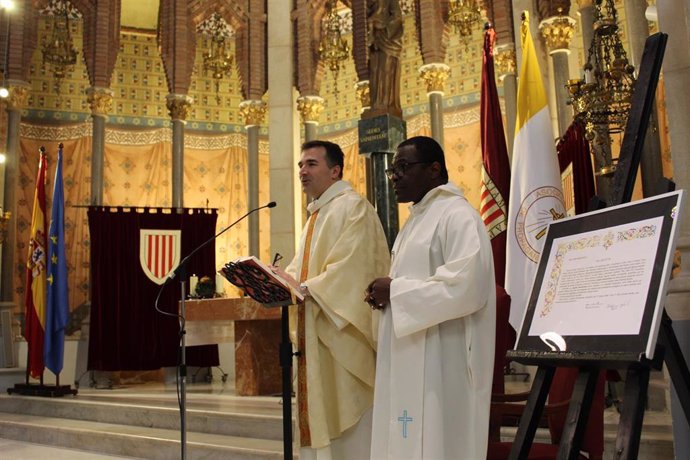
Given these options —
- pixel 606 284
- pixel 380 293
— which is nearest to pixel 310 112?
pixel 380 293

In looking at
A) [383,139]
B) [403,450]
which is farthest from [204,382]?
[403,450]

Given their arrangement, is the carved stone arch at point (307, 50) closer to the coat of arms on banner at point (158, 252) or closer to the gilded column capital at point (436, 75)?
the gilded column capital at point (436, 75)

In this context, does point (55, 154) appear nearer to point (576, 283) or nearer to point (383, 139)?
point (383, 139)

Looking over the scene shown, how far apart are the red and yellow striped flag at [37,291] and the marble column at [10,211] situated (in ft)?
4.92

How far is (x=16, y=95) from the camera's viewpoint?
10086 millimetres

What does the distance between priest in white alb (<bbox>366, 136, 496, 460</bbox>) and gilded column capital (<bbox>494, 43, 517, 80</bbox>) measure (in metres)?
6.53

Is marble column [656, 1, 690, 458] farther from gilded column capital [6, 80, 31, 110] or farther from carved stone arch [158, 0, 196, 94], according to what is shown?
gilded column capital [6, 80, 31, 110]

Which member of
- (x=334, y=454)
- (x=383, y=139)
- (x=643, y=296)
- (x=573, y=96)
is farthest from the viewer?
(x=383, y=139)

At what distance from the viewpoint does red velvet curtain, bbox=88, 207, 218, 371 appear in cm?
891

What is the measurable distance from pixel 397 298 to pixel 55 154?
410 inches

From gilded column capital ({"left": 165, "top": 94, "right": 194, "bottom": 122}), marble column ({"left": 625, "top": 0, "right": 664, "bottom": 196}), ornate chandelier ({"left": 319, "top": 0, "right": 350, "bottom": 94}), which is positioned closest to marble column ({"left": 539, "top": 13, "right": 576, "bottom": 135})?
marble column ({"left": 625, "top": 0, "right": 664, "bottom": 196})

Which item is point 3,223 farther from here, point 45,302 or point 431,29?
point 431,29

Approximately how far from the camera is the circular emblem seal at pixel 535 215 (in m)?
4.22

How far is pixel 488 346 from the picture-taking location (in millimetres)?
2488
